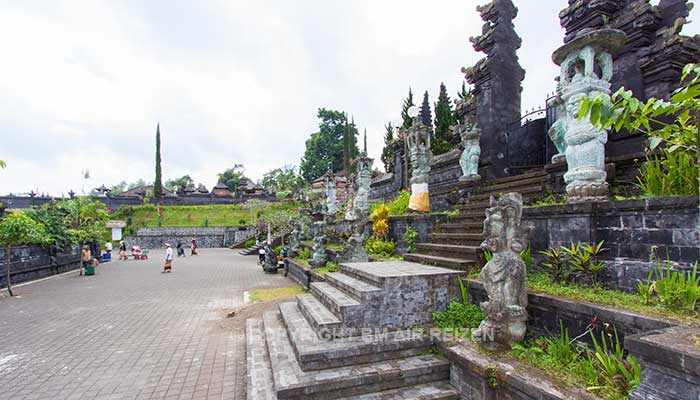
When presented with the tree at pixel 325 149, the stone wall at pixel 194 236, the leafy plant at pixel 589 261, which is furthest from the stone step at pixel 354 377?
the tree at pixel 325 149

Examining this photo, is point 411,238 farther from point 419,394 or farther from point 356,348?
point 419,394

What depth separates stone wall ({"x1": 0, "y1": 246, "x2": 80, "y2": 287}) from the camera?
37.9ft

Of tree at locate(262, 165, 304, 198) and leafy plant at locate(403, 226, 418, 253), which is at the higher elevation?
tree at locate(262, 165, 304, 198)

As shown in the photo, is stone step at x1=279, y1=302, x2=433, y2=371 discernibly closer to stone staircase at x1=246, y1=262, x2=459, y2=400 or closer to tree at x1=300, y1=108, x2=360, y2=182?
stone staircase at x1=246, y1=262, x2=459, y2=400

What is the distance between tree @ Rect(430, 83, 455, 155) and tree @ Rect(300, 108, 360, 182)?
85.4 feet

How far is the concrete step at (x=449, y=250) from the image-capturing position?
508 cm

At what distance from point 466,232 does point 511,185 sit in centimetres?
171

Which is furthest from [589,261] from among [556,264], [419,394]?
[419,394]

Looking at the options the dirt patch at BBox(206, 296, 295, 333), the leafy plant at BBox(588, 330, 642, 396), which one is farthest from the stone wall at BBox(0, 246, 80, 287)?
the leafy plant at BBox(588, 330, 642, 396)

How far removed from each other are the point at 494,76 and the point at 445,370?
7.41 metres

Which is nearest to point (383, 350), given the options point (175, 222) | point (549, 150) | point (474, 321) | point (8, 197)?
point (474, 321)

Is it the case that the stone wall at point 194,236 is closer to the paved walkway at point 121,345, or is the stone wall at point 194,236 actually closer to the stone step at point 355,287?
the paved walkway at point 121,345

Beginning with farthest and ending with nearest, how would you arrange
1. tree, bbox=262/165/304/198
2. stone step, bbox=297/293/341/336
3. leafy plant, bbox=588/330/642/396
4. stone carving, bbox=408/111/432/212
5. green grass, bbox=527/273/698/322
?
tree, bbox=262/165/304/198, stone carving, bbox=408/111/432/212, stone step, bbox=297/293/341/336, green grass, bbox=527/273/698/322, leafy plant, bbox=588/330/642/396

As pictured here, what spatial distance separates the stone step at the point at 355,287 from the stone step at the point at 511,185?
3883 millimetres
